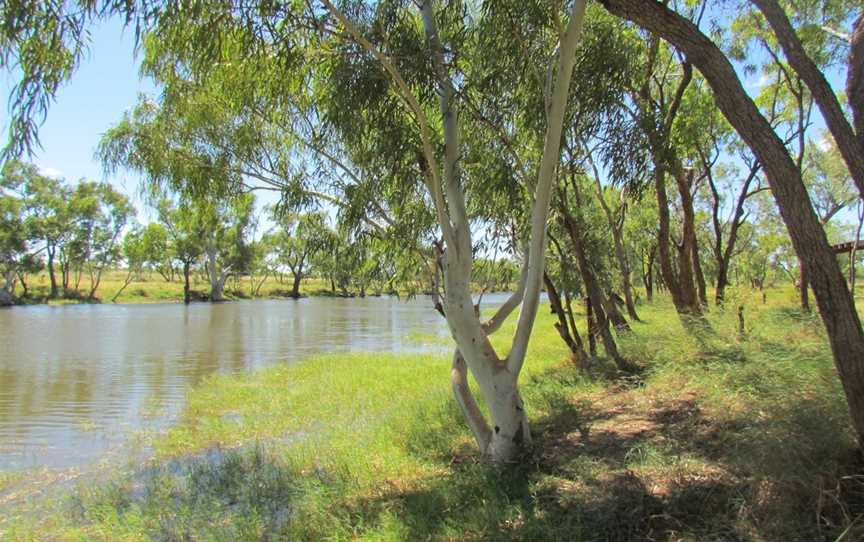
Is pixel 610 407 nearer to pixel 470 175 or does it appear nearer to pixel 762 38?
pixel 470 175

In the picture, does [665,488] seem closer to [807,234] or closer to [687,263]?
[807,234]

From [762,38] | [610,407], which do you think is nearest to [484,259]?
[610,407]

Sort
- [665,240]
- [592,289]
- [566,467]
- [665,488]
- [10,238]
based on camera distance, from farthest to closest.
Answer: [10,238] → [665,240] → [592,289] → [566,467] → [665,488]

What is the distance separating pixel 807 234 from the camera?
3.04m

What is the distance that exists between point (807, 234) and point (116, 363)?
50.7 ft

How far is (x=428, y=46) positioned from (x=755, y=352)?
4.46 m

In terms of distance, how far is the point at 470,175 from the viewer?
629 centimetres

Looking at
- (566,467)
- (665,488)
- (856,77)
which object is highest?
→ (856,77)

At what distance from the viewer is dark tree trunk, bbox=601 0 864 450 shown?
3010mm

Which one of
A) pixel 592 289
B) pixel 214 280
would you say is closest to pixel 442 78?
pixel 592 289

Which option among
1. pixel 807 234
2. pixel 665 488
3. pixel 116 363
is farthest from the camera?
pixel 116 363

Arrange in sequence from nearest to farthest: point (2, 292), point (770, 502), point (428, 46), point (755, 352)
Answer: point (770, 502)
point (428, 46)
point (755, 352)
point (2, 292)

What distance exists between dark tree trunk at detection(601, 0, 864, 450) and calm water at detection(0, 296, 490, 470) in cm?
759

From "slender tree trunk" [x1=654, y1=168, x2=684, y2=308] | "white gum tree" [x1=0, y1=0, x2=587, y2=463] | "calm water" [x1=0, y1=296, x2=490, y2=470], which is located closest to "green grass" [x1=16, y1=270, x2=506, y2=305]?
"calm water" [x1=0, y1=296, x2=490, y2=470]
